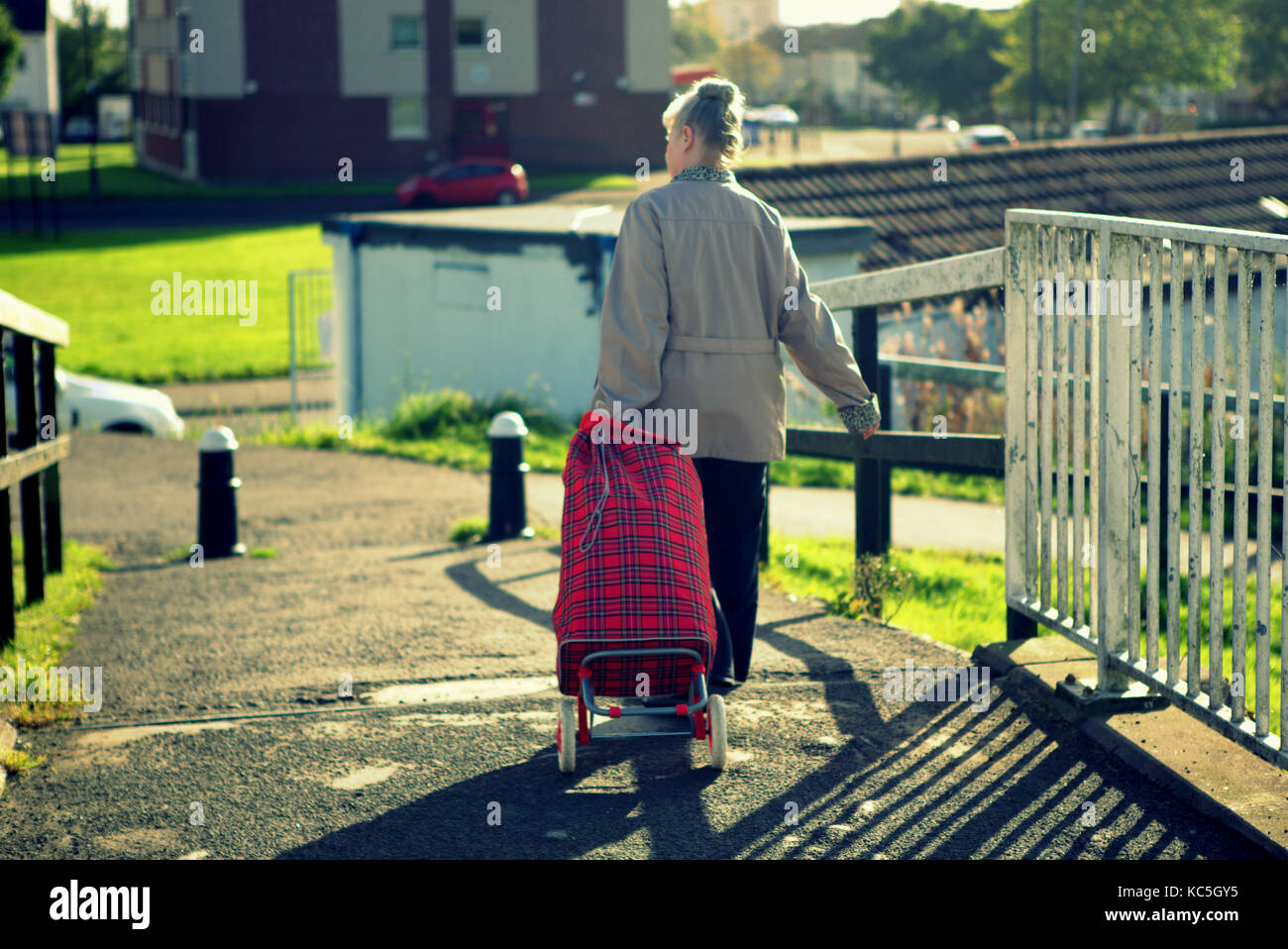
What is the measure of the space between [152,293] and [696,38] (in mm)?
106420

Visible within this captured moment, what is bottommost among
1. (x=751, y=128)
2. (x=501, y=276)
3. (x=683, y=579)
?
(x=683, y=579)

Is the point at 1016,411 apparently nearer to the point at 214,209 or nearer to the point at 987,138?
the point at 214,209

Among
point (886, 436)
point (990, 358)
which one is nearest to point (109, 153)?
point (990, 358)

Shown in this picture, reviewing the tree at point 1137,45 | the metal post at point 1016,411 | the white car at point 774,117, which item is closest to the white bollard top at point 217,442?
the metal post at point 1016,411

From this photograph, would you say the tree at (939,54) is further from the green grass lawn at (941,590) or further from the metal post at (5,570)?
the metal post at (5,570)

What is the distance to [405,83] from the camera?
47.7 m

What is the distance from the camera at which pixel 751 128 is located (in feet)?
211

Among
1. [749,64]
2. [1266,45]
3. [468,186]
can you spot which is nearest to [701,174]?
[468,186]

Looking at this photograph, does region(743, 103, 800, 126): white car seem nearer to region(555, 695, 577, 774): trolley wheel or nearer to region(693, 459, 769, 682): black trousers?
region(693, 459, 769, 682): black trousers

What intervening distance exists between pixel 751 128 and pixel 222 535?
A: 195 ft

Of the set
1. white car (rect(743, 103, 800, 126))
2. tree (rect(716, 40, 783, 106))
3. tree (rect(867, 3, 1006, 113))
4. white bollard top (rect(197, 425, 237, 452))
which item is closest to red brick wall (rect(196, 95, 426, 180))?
white car (rect(743, 103, 800, 126))

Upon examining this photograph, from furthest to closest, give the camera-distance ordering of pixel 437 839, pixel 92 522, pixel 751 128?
pixel 751 128, pixel 92 522, pixel 437 839

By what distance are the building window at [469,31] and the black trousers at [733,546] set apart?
4692cm

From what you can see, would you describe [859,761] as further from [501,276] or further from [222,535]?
[501,276]
